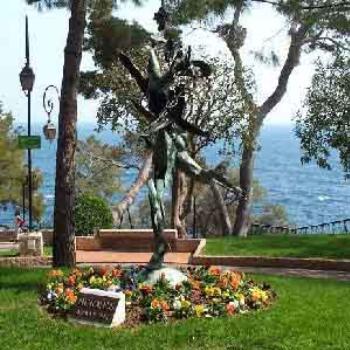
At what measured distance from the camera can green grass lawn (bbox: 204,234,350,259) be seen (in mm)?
17625

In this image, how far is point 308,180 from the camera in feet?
621

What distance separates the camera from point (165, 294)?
10344 mm

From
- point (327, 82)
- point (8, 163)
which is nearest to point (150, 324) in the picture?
point (327, 82)

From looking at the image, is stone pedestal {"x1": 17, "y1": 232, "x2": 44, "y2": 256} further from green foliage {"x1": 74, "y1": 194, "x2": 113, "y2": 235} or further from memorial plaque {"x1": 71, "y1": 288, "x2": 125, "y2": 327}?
memorial plaque {"x1": 71, "y1": 288, "x2": 125, "y2": 327}

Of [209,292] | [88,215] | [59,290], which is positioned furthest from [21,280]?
A: [88,215]

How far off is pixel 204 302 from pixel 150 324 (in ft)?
3.62

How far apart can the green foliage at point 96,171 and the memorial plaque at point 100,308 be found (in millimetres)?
30953

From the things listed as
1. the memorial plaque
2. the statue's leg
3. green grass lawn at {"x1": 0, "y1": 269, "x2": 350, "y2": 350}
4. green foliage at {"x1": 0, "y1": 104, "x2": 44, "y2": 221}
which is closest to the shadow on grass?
green grass lawn at {"x1": 0, "y1": 269, "x2": 350, "y2": 350}

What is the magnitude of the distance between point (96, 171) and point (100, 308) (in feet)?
132

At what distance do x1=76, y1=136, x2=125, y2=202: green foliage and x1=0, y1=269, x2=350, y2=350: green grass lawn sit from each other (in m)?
30.6

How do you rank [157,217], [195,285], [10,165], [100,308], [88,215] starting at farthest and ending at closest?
1. [10,165]
2. [88,215]
3. [157,217]
4. [195,285]
5. [100,308]

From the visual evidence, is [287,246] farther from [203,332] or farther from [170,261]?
[203,332]

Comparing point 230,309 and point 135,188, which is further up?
point 135,188

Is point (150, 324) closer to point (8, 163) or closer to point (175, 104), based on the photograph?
point (175, 104)
